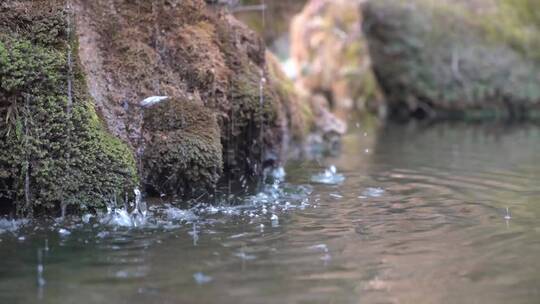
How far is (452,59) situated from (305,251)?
2272 cm

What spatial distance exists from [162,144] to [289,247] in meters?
2.45

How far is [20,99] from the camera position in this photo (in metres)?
6.65

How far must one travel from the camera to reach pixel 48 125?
264 inches

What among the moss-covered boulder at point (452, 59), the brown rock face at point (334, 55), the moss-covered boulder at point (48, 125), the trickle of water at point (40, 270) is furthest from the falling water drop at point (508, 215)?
the moss-covered boulder at point (452, 59)

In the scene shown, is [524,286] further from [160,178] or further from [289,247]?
[160,178]

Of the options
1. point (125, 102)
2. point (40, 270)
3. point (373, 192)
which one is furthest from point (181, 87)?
point (40, 270)

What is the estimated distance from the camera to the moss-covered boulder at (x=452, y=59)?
26.8 metres

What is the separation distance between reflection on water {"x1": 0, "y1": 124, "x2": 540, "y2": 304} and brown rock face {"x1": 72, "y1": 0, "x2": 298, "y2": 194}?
0.70 metres

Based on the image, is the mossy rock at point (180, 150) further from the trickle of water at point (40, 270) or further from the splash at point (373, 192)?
the trickle of water at point (40, 270)

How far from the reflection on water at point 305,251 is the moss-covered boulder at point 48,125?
0.38 metres

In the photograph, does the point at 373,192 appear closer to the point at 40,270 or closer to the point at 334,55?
the point at 40,270

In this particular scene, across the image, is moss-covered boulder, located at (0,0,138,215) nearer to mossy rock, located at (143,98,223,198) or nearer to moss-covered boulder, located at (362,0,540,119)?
mossy rock, located at (143,98,223,198)

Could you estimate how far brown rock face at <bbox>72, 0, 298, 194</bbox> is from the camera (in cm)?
773

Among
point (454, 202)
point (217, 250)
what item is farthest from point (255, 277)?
point (454, 202)
